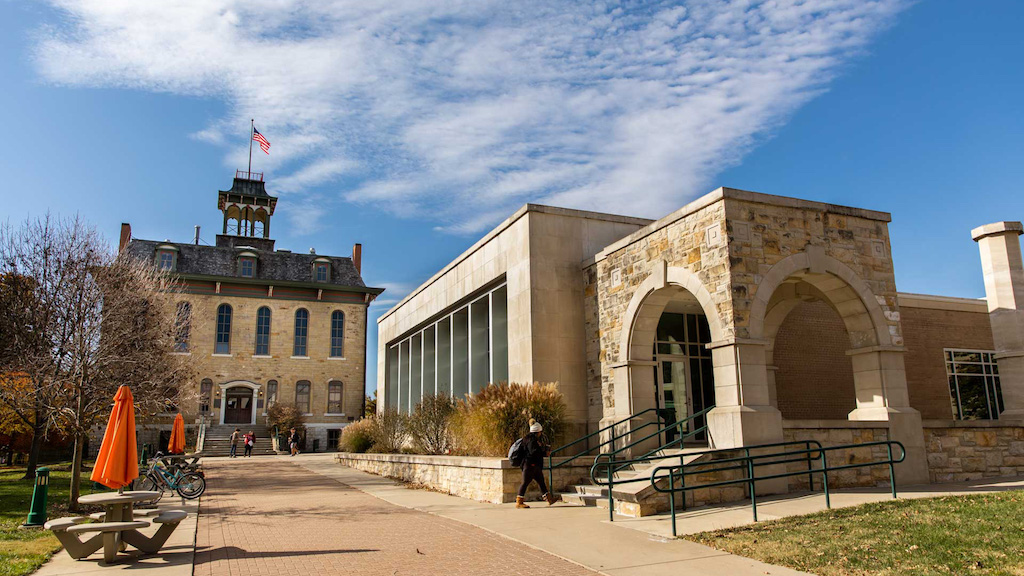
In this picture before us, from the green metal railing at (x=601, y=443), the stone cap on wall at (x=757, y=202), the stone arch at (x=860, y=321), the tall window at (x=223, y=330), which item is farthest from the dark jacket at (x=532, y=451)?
the tall window at (x=223, y=330)

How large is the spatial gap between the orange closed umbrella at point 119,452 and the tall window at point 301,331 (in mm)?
39428

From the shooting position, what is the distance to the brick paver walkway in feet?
23.8

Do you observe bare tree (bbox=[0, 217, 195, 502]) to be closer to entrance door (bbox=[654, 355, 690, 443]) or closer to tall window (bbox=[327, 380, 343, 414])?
entrance door (bbox=[654, 355, 690, 443])

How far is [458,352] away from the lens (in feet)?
69.8

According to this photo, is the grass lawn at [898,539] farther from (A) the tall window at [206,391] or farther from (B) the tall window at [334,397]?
(A) the tall window at [206,391]

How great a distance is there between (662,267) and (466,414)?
5178 mm

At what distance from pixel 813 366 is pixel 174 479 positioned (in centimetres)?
1519

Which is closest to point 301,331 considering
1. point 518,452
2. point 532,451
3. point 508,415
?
point 508,415

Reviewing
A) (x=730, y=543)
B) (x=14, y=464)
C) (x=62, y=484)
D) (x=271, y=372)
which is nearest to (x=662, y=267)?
(x=730, y=543)

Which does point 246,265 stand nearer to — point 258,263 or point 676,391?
point 258,263

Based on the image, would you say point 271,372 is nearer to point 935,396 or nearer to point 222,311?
point 222,311

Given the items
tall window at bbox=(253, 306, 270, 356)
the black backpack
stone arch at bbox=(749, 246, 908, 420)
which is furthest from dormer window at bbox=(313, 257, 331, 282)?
stone arch at bbox=(749, 246, 908, 420)

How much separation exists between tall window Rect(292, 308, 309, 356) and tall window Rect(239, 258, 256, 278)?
13.8 ft

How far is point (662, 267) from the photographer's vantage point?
1323 cm
